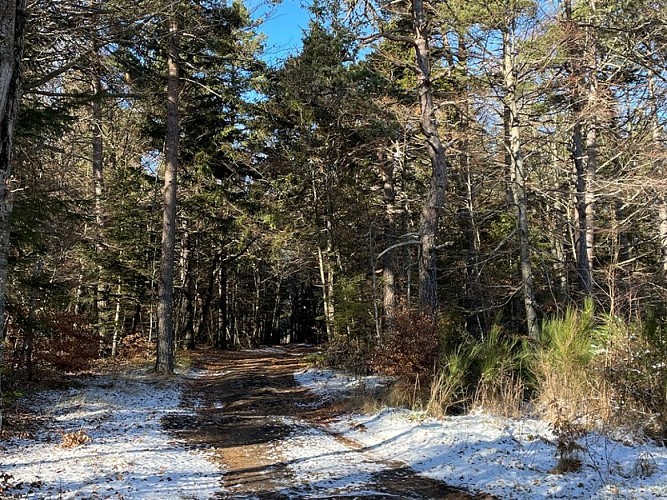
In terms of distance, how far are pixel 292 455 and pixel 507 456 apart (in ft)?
9.01

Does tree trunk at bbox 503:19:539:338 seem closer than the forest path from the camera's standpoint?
No

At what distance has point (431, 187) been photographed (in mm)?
11461

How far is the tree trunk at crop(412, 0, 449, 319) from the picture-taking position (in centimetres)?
1105

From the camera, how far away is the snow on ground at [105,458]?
17.3 feet

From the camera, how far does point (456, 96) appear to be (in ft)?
46.9

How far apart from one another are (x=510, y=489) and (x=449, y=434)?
6.45 ft

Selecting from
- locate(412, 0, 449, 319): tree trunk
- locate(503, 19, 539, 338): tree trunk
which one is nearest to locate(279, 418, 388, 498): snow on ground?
locate(412, 0, 449, 319): tree trunk

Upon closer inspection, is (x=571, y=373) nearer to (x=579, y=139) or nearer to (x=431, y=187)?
(x=431, y=187)

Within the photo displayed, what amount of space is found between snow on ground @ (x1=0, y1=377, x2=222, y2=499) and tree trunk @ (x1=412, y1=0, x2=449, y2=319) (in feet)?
18.0

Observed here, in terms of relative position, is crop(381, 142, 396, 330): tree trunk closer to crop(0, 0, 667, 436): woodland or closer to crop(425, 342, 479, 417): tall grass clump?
crop(0, 0, 667, 436): woodland

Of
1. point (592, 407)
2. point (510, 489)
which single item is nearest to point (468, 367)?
point (592, 407)

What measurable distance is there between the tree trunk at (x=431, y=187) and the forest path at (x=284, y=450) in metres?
3.20

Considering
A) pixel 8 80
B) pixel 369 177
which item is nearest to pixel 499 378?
pixel 8 80

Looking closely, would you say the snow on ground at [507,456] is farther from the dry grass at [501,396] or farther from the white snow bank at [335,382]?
the white snow bank at [335,382]
